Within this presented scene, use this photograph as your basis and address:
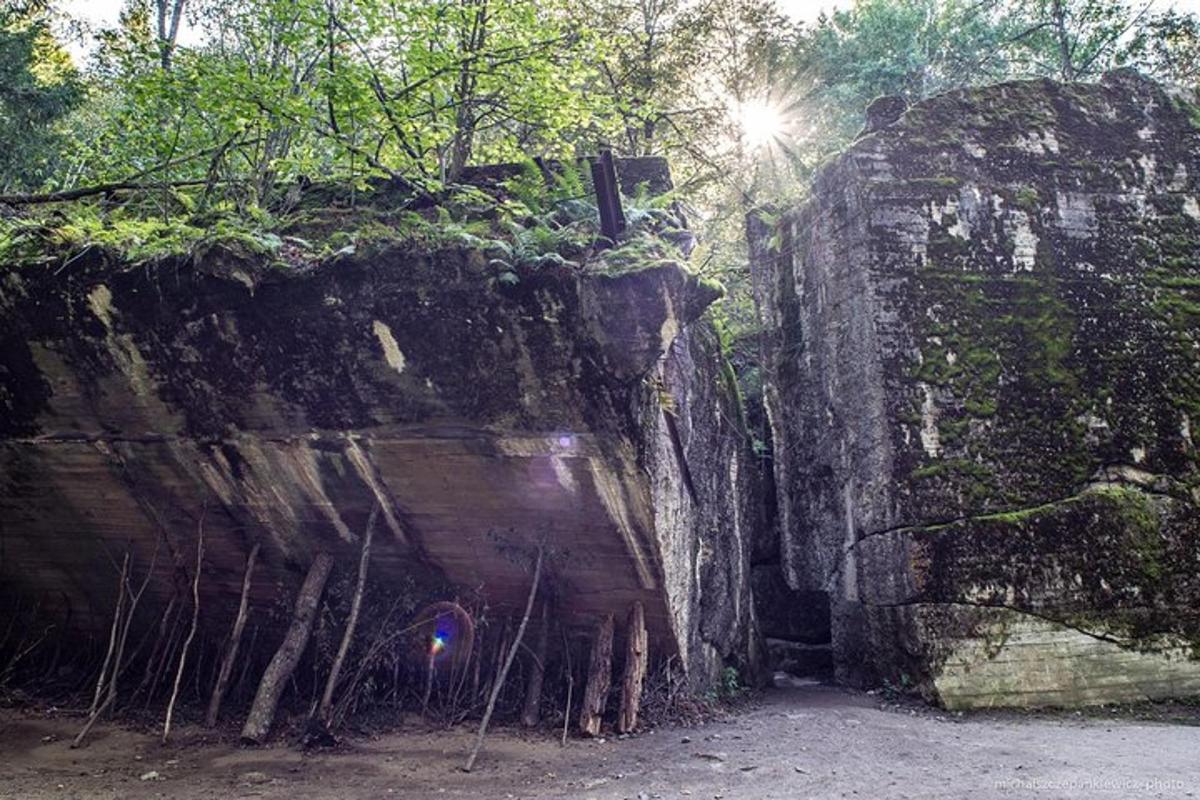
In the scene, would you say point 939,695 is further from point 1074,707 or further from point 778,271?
point 778,271

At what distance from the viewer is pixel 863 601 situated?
758 centimetres

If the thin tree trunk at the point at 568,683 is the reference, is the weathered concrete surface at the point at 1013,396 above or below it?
above

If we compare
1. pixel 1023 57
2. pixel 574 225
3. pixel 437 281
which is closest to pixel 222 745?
pixel 437 281

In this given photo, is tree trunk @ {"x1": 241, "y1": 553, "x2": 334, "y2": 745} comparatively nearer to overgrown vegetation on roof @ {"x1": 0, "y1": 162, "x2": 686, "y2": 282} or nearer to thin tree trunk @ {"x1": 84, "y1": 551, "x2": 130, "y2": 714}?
thin tree trunk @ {"x1": 84, "y1": 551, "x2": 130, "y2": 714}

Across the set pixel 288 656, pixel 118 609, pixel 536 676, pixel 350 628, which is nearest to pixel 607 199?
pixel 350 628

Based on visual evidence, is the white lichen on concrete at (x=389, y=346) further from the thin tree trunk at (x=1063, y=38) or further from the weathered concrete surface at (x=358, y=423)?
the thin tree trunk at (x=1063, y=38)

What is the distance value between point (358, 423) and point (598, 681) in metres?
3.08

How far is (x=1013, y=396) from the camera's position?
297 inches

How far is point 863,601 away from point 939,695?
1151 mm

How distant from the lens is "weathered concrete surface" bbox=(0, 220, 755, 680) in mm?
5379

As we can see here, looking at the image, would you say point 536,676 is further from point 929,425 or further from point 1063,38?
point 1063,38

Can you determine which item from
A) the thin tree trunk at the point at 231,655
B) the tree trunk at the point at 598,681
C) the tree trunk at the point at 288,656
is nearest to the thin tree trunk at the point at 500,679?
the tree trunk at the point at 598,681

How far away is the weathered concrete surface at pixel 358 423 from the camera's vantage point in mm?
5379

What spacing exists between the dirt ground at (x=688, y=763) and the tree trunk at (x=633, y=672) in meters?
0.18
